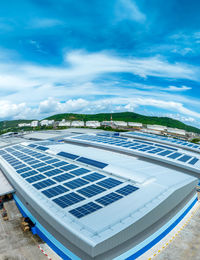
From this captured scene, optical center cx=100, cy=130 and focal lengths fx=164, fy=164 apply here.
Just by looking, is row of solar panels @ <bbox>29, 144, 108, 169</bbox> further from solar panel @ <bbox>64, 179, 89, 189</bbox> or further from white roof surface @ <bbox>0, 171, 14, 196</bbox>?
white roof surface @ <bbox>0, 171, 14, 196</bbox>

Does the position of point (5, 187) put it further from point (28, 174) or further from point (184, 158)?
point (184, 158)

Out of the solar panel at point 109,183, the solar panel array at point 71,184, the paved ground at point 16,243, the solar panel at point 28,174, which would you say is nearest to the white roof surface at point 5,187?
the solar panel array at point 71,184

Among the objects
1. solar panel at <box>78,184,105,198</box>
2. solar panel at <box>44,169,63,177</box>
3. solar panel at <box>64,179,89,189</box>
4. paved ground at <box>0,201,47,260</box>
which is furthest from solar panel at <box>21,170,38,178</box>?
solar panel at <box>78,184,105,198</box>

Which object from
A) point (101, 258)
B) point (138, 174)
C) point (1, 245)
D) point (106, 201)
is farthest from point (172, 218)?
point (1, 245)

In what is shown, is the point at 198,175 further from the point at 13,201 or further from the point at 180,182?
the point at 13,201

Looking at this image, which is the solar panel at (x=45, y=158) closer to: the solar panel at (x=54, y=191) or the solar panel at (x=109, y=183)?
the solar panel at (x=54, y=191)

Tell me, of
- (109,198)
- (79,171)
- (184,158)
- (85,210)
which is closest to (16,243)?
(85,210)

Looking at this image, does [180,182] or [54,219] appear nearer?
[54,219]
